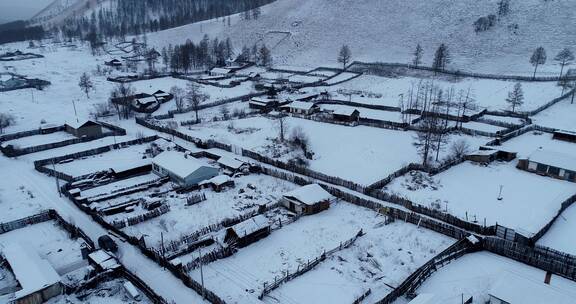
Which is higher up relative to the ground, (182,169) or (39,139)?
(182,169)

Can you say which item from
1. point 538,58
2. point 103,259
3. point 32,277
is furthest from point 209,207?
point 538,58

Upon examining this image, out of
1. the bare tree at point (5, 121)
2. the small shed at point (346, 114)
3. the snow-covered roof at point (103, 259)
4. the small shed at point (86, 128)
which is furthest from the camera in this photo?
the small shed at point (346, 114)

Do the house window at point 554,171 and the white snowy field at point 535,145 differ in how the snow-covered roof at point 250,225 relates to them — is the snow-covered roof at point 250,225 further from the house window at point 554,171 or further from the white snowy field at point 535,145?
the white snowy field at point 535,145

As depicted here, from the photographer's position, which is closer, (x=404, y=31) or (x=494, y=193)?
(x=494, y=193)

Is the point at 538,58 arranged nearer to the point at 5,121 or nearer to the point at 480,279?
the point at 480,279

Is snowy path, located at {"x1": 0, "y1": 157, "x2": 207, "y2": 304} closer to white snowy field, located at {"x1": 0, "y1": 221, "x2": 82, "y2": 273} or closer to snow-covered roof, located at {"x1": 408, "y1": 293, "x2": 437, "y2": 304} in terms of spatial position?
white snowy field, located at {"x1": 0, "y1": 221, "x2": 82, "y2": 273}

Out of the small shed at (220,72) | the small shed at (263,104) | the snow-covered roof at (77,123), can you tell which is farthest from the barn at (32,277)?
the small shed at (220,72)
